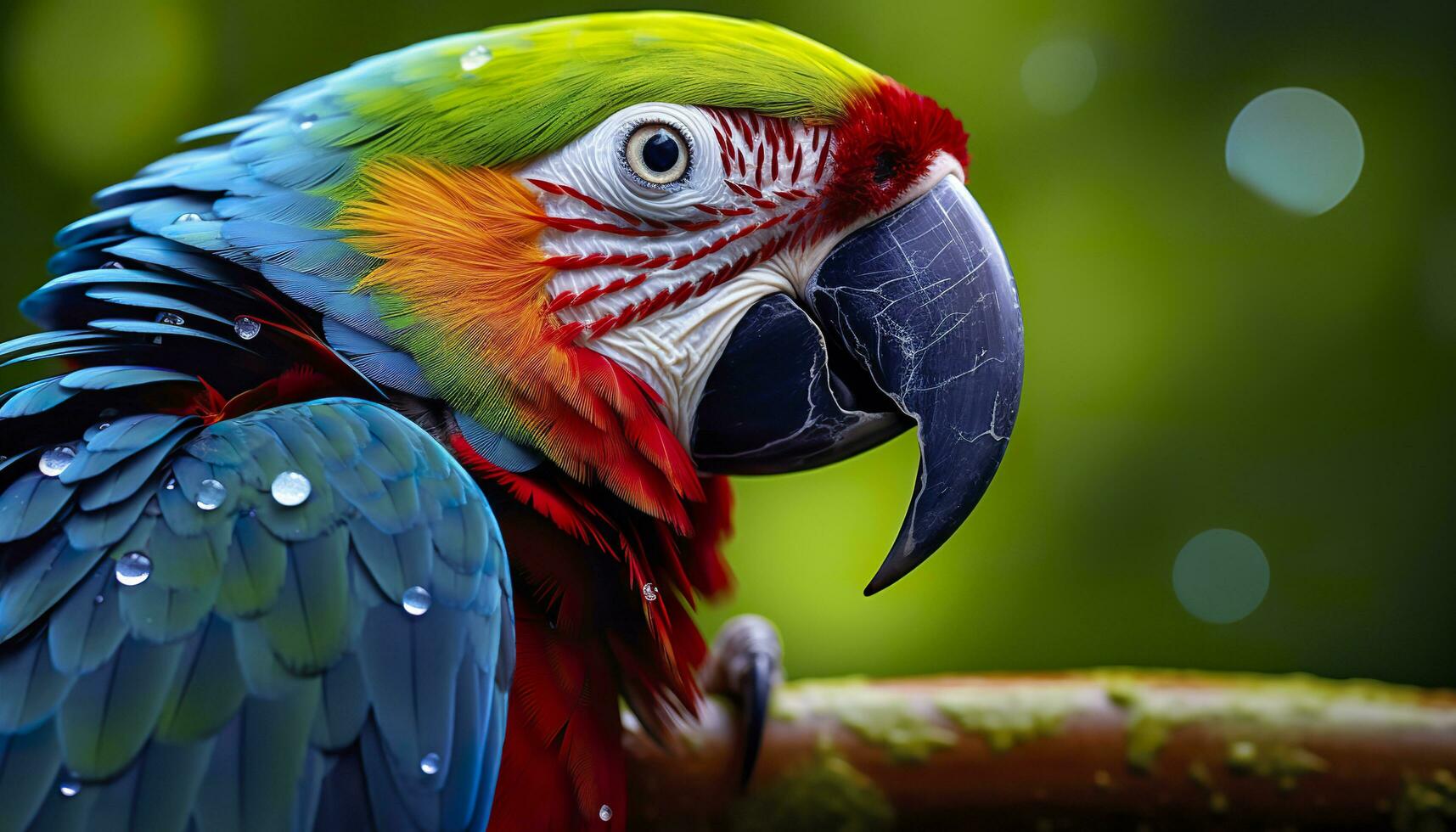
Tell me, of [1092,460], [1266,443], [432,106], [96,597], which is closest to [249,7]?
[432,106]

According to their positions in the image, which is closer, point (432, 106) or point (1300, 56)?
point (432, 106)

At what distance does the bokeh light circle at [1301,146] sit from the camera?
2143 mm

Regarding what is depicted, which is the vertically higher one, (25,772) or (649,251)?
(649,251)

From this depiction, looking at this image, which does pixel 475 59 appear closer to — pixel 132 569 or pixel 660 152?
pixel 660 152

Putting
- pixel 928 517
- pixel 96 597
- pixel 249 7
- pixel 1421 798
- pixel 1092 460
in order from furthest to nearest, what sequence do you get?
pixel 1092 460, pixel 249 7, pixel 1421 798, pixel 928 517, pixel 96 597

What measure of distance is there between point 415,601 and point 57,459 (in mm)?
266

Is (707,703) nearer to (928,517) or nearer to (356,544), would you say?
(928,517)

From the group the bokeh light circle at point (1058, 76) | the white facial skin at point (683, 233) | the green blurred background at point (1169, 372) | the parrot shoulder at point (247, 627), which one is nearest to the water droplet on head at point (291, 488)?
the parrot shoulder at point (247, 627)

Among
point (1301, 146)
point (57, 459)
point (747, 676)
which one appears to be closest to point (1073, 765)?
point (747, 676)

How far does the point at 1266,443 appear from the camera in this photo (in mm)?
2141

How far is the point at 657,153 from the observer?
2.91 ft

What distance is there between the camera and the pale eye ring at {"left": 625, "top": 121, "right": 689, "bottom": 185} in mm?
884

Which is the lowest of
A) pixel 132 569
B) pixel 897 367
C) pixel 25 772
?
pixel 25 772

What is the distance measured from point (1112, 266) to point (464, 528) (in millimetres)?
1697
